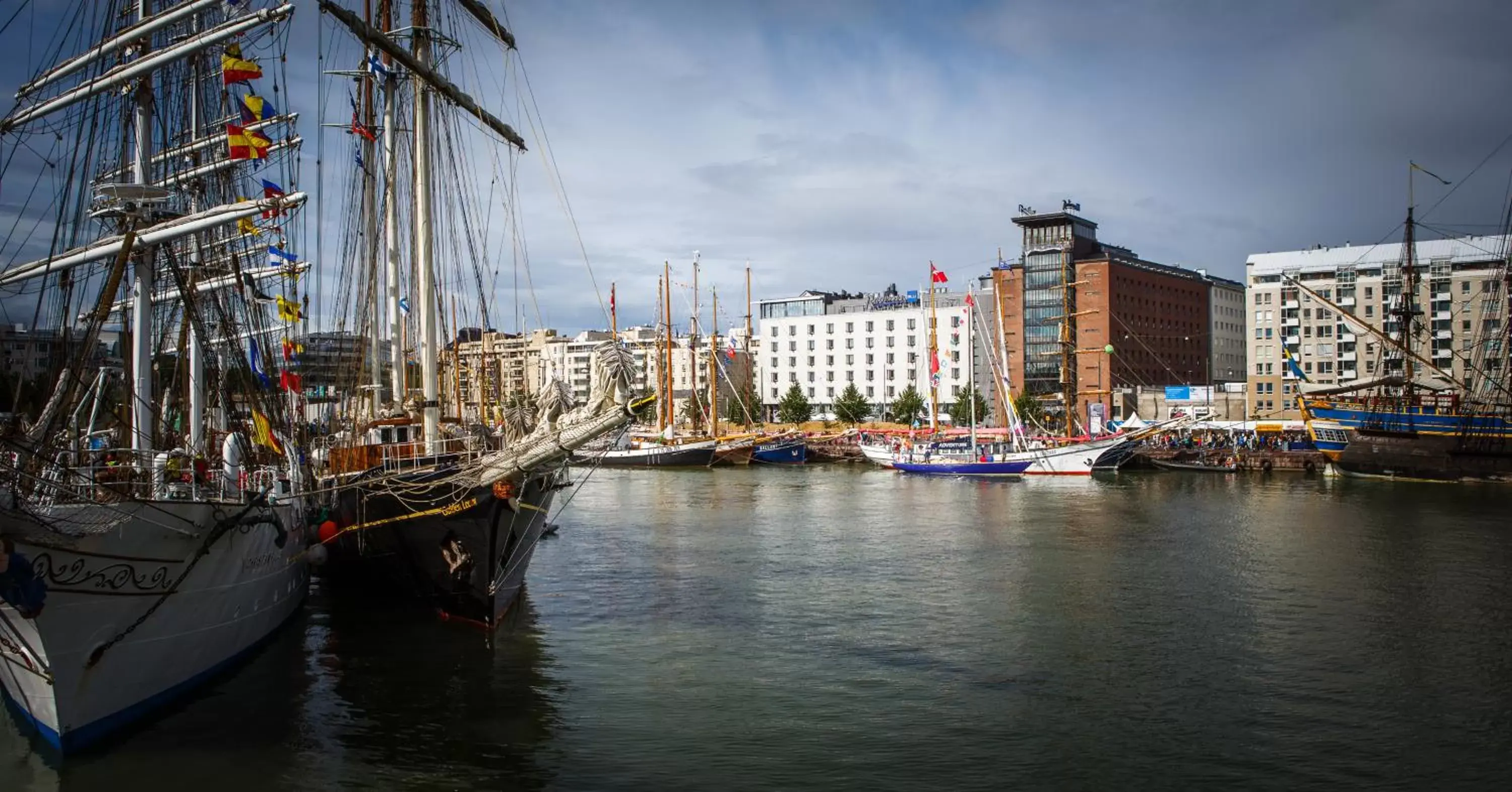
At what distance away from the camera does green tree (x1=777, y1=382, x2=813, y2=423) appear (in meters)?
142

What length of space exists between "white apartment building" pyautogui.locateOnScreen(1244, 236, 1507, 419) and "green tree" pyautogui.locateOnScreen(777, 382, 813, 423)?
5422cm

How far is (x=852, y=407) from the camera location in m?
141

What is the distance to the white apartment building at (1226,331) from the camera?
540ft

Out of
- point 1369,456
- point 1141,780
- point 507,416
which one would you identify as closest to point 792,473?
point 1369,456

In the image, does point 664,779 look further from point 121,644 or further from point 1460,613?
point 1460,613

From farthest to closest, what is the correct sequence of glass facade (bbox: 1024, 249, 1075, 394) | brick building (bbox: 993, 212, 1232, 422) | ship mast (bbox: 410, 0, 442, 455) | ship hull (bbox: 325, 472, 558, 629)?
1. glass facade (bbox: 1024, 249, 1075, 394)
2. brick building (bbox: 993, 212, 1232, 422)
3. ship mast (bbox: 410, 0, 442, 455)
4. ship hull (bbox: 325, 472, 558, 629)

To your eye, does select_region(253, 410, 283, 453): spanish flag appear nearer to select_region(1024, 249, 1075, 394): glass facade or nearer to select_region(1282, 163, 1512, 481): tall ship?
select_region(1282, 163, 1512, 481): tall ship

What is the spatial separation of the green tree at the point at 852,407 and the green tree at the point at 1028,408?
22.4 metres

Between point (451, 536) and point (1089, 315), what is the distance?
379ft

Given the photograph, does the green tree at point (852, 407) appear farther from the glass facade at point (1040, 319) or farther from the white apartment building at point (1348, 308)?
the white apartment building at point (1348, 308)

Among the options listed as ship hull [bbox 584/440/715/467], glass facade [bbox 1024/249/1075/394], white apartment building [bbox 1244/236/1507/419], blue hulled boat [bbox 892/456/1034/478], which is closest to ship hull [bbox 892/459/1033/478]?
blue hulled boat [bbox 892/456/1034/478]

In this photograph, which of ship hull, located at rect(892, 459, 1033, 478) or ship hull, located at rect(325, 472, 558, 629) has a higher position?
ship hull, located at rect(325, 472, 558, 629)

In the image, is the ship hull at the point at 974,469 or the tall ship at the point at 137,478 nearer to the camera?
the tall ship at the point at 137,478

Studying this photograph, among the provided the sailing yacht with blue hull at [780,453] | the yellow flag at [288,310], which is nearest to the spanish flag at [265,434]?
the yellow flag at [288,310]
